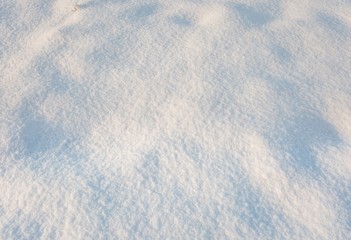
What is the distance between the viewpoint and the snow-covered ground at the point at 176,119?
37.9 inches

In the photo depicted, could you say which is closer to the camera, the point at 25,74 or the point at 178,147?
the point at 178,147

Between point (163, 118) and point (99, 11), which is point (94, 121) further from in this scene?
point (99, 11)

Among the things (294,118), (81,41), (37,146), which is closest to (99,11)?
(81,41)

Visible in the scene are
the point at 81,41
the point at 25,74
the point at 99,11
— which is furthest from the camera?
the point at 99,11

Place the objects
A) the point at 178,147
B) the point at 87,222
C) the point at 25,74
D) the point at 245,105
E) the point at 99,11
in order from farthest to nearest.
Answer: the point at 99,11
the point at 25,74
the point at 245,105
the point at 178,147
the point at 87,222

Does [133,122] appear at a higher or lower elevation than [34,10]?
lower

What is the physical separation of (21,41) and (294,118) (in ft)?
3.77

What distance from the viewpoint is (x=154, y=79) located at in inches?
51.6

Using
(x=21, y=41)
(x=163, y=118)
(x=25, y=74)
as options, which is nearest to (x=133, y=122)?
(x=163, y=118)

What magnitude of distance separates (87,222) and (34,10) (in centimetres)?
115

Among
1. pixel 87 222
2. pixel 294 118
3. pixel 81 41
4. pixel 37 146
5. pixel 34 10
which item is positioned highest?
pixel 34 10

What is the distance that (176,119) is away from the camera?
118cm

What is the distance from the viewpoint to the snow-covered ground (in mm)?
961

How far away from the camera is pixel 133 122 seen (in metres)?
1.19
